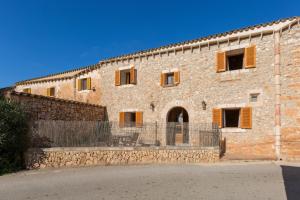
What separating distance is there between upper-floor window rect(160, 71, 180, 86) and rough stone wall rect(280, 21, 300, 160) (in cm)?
551

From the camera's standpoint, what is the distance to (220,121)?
13.5m

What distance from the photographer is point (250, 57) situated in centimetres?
1298

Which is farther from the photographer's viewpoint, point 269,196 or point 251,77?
point 251,77

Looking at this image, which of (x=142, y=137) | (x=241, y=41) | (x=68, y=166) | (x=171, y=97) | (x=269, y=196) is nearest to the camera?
(x=269, y=196)

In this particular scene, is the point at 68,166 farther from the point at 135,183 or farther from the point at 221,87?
the point at 221,87

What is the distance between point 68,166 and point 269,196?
289 inches

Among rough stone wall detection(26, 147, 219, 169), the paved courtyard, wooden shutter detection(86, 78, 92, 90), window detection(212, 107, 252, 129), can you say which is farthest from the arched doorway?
wooden shutter detection(86, 78, 92, 90)

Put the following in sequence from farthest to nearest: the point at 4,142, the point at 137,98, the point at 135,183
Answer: the point at 137,98, the point at 4,142, the point at 135,183

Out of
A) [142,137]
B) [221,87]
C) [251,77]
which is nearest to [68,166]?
[142,137]

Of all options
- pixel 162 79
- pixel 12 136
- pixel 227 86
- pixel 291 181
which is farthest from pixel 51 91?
pixel 291 181

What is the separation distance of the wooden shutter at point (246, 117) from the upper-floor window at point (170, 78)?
4.11 metres

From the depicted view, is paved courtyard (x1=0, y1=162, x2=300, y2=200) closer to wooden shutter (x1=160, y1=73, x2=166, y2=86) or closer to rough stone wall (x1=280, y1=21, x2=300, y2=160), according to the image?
rough stone wall (x1=280, y1=21, x2=300, y2=160)

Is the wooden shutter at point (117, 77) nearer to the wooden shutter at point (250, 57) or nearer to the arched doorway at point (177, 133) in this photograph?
the arched doorway at point (177, 133)

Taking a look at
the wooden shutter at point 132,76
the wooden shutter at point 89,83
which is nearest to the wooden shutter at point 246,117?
the wooden shutter at point 132,76
